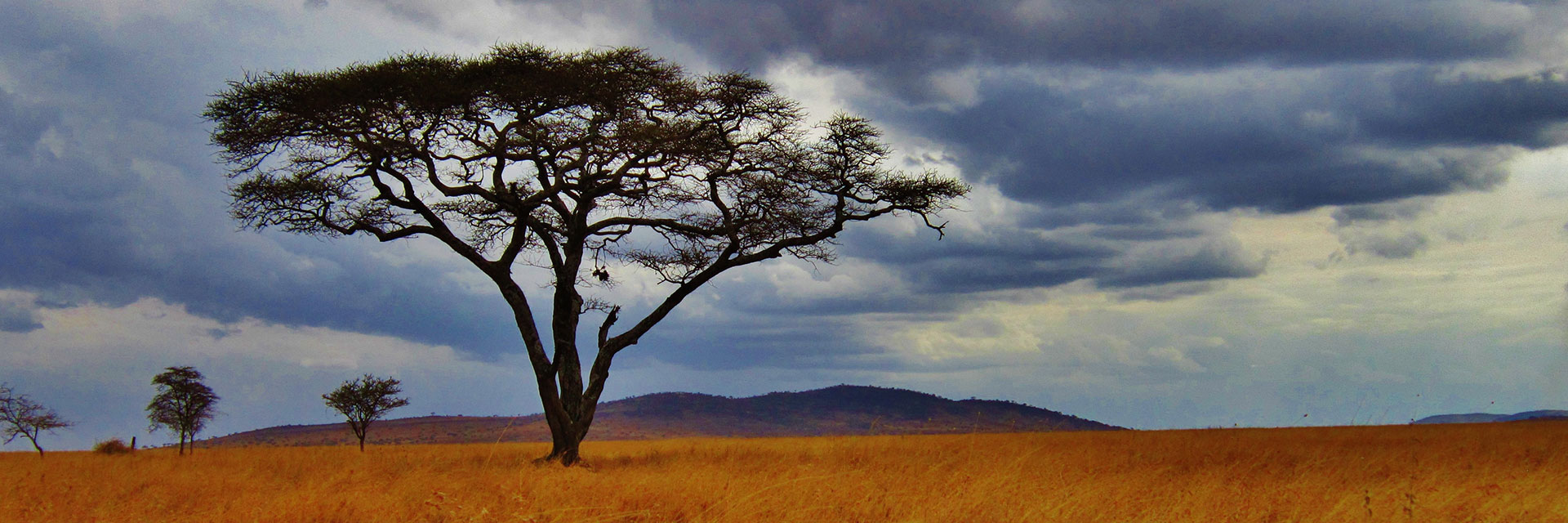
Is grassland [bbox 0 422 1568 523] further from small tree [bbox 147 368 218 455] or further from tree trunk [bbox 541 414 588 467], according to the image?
small tree [bbox 147 368 218 455]

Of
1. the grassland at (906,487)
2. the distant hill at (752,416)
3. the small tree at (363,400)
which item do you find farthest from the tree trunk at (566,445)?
the distant hill at (752,416)

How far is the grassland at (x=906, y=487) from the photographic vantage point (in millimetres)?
8969

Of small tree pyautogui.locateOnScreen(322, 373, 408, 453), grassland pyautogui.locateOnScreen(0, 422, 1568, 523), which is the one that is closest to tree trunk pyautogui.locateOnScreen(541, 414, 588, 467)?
grassland pyautogui.locateOnScreen(0, 422, 1568, 523)

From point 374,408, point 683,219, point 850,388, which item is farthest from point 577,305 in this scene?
point 850,388

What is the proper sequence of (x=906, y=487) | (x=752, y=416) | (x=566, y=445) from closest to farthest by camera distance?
(x=906, y=487) < (x=566, y=445) < (x=752, y=416)

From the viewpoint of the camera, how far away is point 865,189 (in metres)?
22.3

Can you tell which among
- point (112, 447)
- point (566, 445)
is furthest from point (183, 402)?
point (566, 445)

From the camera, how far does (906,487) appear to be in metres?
11.4

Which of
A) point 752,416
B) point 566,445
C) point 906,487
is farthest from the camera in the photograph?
point 752,416

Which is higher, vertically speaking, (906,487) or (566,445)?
(566,445)

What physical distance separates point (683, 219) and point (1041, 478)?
11.9m

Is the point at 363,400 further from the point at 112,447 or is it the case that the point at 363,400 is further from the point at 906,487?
the point at 906,487

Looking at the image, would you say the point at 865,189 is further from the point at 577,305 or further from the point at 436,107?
the point at 436,107

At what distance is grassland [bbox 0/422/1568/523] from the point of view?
8969mm
